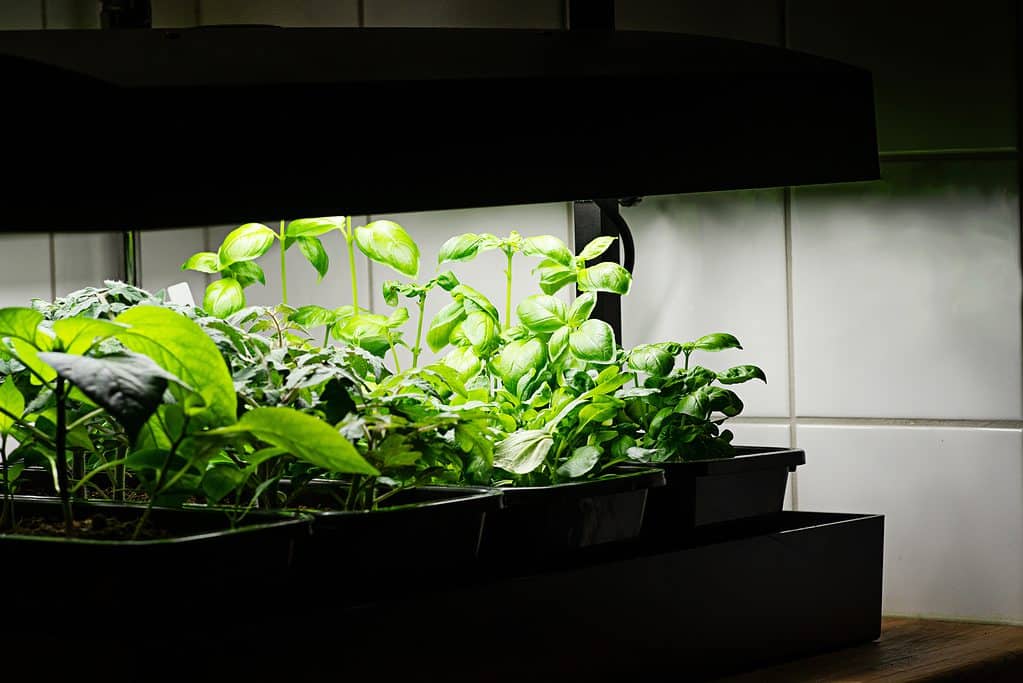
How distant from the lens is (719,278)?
1.44 m

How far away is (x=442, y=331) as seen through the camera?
1232 millimetres

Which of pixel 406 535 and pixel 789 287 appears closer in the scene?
pixel 406 535

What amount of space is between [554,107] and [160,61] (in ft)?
0.78

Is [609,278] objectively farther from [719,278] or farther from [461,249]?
[719,278]

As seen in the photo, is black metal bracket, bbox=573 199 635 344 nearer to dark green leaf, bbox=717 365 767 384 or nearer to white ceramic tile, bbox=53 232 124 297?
dark green leaf, bbox=717 365 767 384

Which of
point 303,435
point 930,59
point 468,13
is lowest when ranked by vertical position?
point 303,435

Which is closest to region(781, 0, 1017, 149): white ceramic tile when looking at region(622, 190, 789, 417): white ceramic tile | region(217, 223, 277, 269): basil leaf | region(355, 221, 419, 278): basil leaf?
region(622, 190, 789, 417): white ceramic tile

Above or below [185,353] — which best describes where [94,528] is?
below

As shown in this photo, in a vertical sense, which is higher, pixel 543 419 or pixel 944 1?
pixel 944 1

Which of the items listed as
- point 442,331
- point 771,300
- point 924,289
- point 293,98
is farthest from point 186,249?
point 293,98

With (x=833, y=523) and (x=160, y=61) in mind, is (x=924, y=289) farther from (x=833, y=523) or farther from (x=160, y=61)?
(x=160, y=61)

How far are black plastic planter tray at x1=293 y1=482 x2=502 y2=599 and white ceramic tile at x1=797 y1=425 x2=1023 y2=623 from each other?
0.56 m

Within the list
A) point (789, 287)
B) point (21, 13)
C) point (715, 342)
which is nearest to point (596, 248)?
point (715, 342)

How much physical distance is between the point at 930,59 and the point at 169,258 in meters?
0.99
